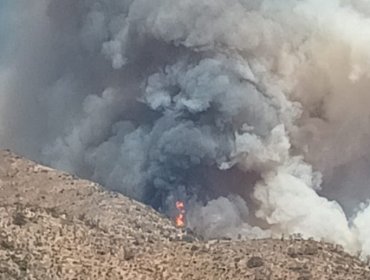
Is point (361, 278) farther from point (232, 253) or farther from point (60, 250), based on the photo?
point (60, 250)

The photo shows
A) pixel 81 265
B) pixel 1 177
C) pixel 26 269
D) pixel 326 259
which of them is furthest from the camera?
pixel 1 177

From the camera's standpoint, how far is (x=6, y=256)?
42.3 metres

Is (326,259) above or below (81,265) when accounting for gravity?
above

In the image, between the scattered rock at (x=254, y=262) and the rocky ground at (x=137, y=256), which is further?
the scattered rock at (x=254, y=262)

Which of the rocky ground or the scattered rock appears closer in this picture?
the rocky ground

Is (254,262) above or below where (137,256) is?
above

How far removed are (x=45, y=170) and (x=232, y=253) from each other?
27.4m

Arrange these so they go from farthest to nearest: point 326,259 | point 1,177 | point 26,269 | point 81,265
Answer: point 1,177 → point 326,259 → point 81,265 → point 26,269

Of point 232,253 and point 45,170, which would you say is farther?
point 45,170

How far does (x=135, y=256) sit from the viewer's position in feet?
155

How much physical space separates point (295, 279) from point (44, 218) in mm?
13413

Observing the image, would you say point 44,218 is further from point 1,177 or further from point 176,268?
point 1,177

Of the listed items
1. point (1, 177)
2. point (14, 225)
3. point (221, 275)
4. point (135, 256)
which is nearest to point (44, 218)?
point (14, 225)

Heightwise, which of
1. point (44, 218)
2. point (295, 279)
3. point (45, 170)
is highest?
point (45, 170)
